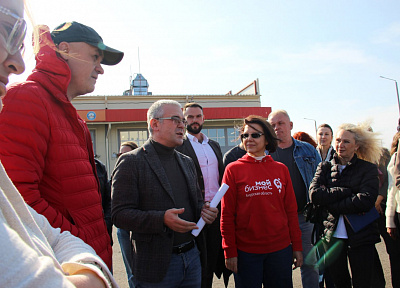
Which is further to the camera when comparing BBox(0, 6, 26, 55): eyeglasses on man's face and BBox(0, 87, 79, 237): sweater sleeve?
BBox(0, 87, 79, 237): sweater sleeve

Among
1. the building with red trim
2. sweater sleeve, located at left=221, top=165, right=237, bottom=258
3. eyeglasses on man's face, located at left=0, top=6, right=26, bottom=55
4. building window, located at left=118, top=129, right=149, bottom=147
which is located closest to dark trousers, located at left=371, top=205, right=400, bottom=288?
sweater sleeve, located at left=221, top=165, right=237, bottom=258

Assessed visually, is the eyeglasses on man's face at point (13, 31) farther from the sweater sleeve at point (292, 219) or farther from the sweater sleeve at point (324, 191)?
the sweater sleeve at point (324, 191)

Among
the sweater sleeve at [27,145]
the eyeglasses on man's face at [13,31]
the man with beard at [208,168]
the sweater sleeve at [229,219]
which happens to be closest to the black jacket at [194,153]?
the man with beard at [208,168]

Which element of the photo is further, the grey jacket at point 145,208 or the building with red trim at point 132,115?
the building with red trim at point 132,115

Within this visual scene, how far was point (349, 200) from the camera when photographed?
11.2 ft

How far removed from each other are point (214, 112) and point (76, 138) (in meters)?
20.6

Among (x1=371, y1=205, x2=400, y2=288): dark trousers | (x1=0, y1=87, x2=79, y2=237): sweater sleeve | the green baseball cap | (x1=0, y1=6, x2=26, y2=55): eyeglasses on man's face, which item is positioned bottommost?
(x1=371, y1=205, x2=400, y2=288): dark trousers

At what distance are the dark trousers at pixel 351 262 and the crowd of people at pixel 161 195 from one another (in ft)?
0.04

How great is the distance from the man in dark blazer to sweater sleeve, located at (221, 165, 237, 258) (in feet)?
1.26

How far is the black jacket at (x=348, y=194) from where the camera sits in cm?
338

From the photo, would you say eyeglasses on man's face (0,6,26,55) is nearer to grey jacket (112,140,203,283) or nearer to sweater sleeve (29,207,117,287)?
sweater sleeve (29,207,117,287)

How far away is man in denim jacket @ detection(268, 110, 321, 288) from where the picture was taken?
389 cm

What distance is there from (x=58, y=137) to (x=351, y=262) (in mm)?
3256

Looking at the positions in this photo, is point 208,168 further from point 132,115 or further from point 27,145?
point 132,115
